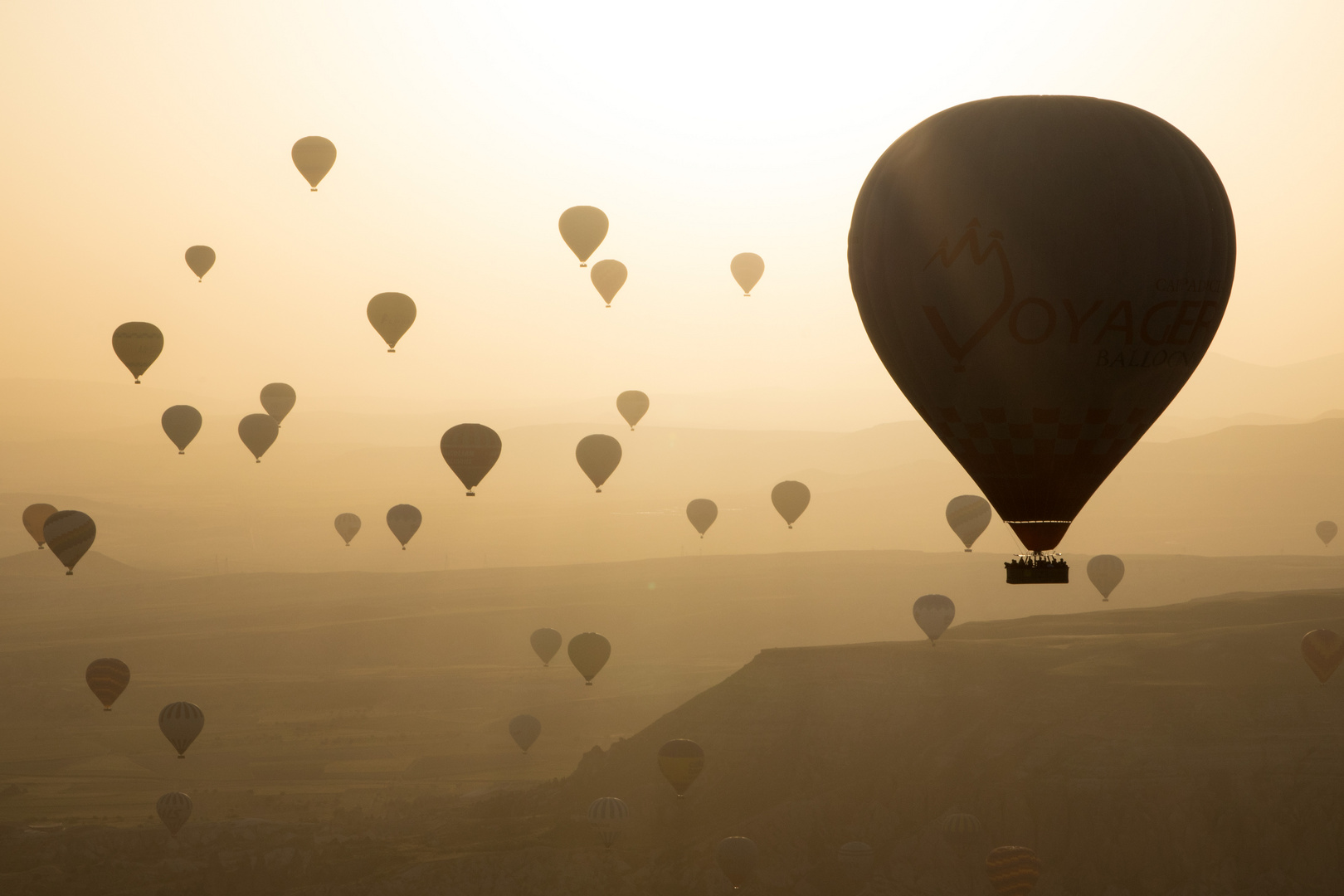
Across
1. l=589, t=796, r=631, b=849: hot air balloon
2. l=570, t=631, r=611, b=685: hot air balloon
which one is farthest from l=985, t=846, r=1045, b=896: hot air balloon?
l=570, t=631, r=611, b=685: hot air balloon

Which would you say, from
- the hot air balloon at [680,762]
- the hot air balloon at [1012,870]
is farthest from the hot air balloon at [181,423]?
the hot air balloon at [1012,870]

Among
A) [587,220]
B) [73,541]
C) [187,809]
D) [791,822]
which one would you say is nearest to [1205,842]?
[791,822]

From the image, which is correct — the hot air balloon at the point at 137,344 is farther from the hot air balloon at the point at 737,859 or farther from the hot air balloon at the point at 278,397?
the hot air balloon at the point at 737,859

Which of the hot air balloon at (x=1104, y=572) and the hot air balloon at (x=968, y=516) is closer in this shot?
the hot air balloon at (x=968, y=516)

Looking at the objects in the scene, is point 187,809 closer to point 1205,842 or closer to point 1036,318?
point 1205,842

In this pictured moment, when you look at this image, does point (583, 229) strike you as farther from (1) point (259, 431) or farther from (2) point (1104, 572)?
(2) point (1104, 572)

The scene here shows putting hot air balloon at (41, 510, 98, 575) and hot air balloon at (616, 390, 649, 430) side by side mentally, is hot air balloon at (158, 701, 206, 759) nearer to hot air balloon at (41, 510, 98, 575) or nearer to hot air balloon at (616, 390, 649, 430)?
hot air balloon at (41, 510, 98, 575)

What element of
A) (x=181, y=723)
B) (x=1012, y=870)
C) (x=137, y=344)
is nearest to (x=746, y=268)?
(x=137, y=344)

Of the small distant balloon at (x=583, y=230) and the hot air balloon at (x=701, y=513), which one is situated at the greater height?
the hot air balloon at (x=701, y=513)
